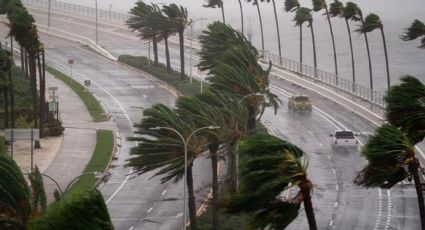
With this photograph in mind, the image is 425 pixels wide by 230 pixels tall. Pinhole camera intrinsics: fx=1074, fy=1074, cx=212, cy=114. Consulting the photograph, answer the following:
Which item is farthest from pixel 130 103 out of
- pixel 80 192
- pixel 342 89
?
pixel 80 192

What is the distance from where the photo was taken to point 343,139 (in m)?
90.2

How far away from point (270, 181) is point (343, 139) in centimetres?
5115

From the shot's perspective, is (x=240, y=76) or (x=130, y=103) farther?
(x=130, y=103)

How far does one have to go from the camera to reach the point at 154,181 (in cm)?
7756

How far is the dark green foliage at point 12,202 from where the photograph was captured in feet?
138

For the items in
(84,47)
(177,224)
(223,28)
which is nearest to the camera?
(177,224)

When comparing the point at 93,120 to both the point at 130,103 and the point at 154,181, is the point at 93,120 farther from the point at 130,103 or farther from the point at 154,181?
the point at 154,181

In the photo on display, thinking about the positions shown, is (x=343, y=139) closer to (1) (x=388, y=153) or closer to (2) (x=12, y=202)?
(1) (x=388, y=153)

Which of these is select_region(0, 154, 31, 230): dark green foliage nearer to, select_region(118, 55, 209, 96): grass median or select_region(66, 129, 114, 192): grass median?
select_region(66, 129, 114, 192): grass median

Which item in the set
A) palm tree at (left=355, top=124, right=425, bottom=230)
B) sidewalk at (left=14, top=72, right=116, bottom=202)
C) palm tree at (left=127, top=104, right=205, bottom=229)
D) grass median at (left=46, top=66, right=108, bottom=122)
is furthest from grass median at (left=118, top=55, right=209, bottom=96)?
palm tree at (left=355, top=124, right=425, bottom=230)

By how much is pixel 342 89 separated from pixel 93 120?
1287 inches

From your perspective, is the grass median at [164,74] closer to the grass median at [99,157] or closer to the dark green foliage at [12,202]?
the grass median at [99,157]

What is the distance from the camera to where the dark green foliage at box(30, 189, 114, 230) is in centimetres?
3216

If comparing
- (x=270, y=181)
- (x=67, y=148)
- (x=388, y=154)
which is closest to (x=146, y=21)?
(x=67, y=148)
